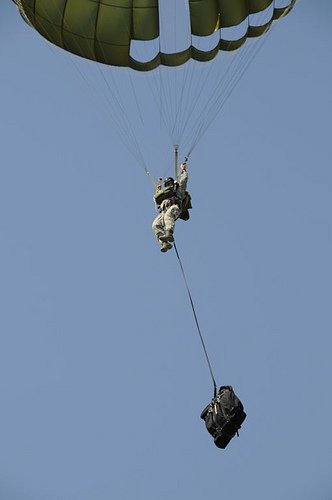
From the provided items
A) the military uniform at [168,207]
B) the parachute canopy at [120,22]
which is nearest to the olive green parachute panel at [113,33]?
the parachute canopy at [120,22]

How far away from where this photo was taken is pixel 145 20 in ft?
75.4

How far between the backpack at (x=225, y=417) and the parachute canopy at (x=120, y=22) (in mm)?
6285

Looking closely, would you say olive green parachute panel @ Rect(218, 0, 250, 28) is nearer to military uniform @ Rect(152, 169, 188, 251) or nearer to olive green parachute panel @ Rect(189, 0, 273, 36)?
olive green parachute panel @ Rect(189, 0, 273, 36)

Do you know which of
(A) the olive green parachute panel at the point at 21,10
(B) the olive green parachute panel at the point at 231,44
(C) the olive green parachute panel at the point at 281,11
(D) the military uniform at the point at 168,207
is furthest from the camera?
(B) the olive green parachute panel at the point at 231,44

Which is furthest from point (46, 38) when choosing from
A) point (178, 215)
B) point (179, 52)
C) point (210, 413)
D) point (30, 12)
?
point (210, 413)

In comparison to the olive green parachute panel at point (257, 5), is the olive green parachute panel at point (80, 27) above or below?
above

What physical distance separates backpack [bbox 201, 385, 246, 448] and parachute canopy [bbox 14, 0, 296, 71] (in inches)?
247

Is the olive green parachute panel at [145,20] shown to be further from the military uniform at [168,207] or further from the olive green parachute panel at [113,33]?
the military uniform at [168,207]

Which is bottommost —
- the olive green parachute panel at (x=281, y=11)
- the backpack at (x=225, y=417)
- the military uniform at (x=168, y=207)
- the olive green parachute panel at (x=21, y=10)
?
the backpack at (x=225, y=417)

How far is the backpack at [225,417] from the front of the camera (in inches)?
802

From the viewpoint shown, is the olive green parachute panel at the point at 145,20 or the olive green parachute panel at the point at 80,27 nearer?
the olive green parachute panel at the point at 145,20

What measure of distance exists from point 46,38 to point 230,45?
10.4 feet

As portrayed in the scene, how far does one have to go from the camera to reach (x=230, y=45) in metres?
23.9

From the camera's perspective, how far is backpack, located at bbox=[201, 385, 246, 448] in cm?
2036
